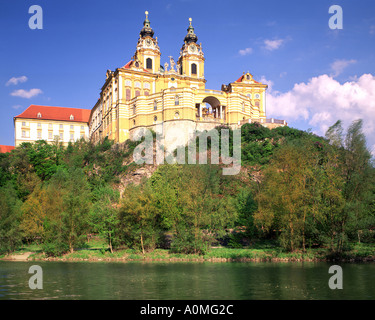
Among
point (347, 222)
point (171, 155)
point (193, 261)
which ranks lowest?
point (193, 261)

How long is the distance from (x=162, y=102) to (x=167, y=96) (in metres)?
1.54

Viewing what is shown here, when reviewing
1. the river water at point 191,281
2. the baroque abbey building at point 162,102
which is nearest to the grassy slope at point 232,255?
the river water at point 191,281

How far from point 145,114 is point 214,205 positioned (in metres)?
36.4

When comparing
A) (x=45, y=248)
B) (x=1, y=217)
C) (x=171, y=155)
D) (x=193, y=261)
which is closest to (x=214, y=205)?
(x=193, y=261)

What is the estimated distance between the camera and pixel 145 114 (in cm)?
7356

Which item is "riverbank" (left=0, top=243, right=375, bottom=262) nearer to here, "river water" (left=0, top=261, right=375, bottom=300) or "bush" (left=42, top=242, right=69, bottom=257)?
"bush" (left=42, top=242, right=69, bottom=257)

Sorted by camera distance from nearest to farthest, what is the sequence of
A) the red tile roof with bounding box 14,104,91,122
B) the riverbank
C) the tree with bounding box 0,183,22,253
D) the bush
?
the riverbank
the bush
the tree with bounding box 0,183,22,253
the red tile roof with bounding box 14,104,91,122

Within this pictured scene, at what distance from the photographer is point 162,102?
7194 centimetres

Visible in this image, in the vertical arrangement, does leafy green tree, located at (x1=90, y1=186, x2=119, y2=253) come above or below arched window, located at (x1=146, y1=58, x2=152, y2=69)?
below

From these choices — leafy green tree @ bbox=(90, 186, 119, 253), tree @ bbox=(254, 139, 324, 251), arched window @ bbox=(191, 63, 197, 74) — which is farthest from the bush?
arched window @ bbox=(191, 63, 197, 74)

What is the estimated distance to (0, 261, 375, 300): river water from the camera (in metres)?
20.9

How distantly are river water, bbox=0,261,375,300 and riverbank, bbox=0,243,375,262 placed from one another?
81.5 inches

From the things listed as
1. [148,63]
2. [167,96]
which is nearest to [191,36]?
[148,63]
